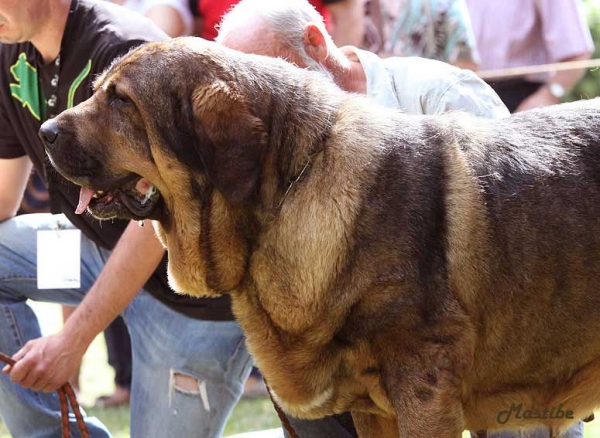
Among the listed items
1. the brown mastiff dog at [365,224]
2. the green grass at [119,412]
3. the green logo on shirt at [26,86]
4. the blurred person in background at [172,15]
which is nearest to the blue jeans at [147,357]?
the green logo on shirt at [26,86]

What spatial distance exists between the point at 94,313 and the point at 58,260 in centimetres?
47

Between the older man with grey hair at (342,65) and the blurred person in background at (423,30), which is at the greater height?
the older man with grey hair at (342,65)

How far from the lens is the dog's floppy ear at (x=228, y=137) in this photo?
9.92 feet

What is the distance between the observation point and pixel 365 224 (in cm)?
304

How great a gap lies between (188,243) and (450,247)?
32.0 inches

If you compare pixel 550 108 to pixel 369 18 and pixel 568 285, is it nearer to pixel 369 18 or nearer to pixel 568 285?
pixel 568 285

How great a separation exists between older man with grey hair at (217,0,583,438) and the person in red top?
7.46ft

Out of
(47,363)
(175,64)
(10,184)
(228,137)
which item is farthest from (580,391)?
(10,184)

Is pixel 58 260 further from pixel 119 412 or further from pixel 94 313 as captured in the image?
pixel 119 412

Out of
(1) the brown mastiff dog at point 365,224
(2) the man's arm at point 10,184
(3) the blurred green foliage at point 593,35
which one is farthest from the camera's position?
(3) the blurred green foliage at point 593,35

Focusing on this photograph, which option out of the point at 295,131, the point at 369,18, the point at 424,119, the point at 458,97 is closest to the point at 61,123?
the point at 295,131

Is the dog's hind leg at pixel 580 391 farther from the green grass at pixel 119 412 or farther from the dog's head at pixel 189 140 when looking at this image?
the green grass at pixel 119 412

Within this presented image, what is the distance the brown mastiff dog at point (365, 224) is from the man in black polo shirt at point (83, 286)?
0.79m

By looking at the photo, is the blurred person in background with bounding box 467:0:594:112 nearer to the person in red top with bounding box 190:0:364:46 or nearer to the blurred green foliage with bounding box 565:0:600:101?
the person in red top with bounding box 190:0:364:46
